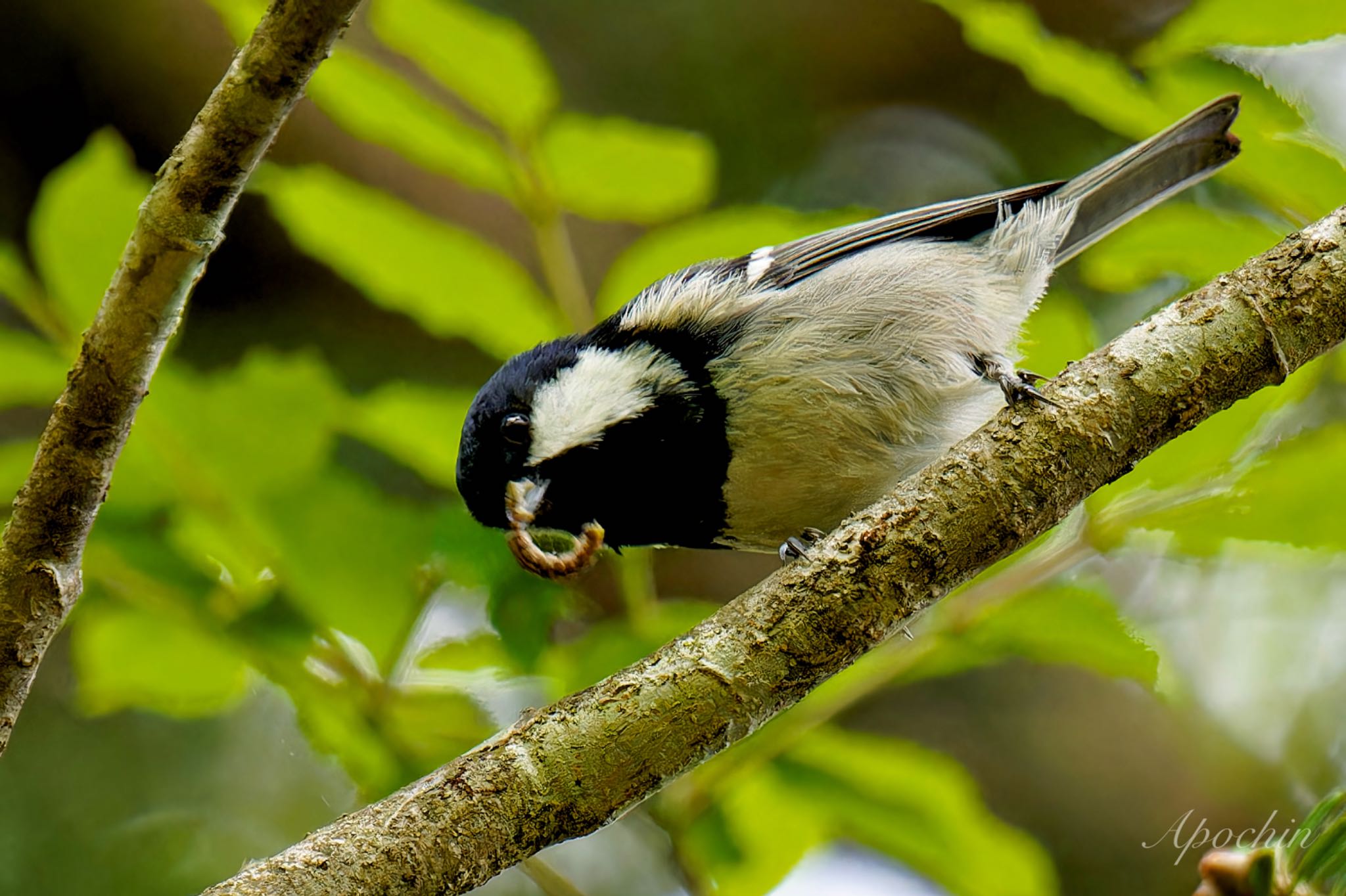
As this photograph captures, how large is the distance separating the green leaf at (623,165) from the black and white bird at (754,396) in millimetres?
293

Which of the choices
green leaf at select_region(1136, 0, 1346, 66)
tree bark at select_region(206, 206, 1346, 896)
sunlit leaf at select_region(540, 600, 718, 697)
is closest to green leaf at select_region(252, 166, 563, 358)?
sunlit leaf at select_region(540, 600, 718, 697)

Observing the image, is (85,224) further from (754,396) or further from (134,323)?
(754,396)

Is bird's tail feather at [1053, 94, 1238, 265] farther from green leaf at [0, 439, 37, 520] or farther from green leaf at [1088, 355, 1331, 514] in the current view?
green leaf at [0, 439, 37, 520]

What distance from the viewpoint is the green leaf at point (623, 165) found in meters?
1.96

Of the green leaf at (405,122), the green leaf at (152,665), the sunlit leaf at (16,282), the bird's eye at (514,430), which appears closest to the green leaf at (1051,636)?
the bird's eye at (514,430)

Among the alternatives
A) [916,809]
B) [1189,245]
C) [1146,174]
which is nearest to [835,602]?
[916,809]

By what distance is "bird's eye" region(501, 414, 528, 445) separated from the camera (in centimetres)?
227

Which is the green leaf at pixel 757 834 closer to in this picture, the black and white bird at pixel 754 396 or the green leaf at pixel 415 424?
the black and white bird at pixel 754 396

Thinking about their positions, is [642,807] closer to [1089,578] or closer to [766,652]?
[766,652]

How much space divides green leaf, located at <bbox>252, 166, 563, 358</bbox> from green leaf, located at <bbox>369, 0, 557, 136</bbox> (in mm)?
228

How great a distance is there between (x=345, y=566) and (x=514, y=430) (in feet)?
1.52

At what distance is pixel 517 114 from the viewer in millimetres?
1931

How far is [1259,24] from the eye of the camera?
164 centimetres
